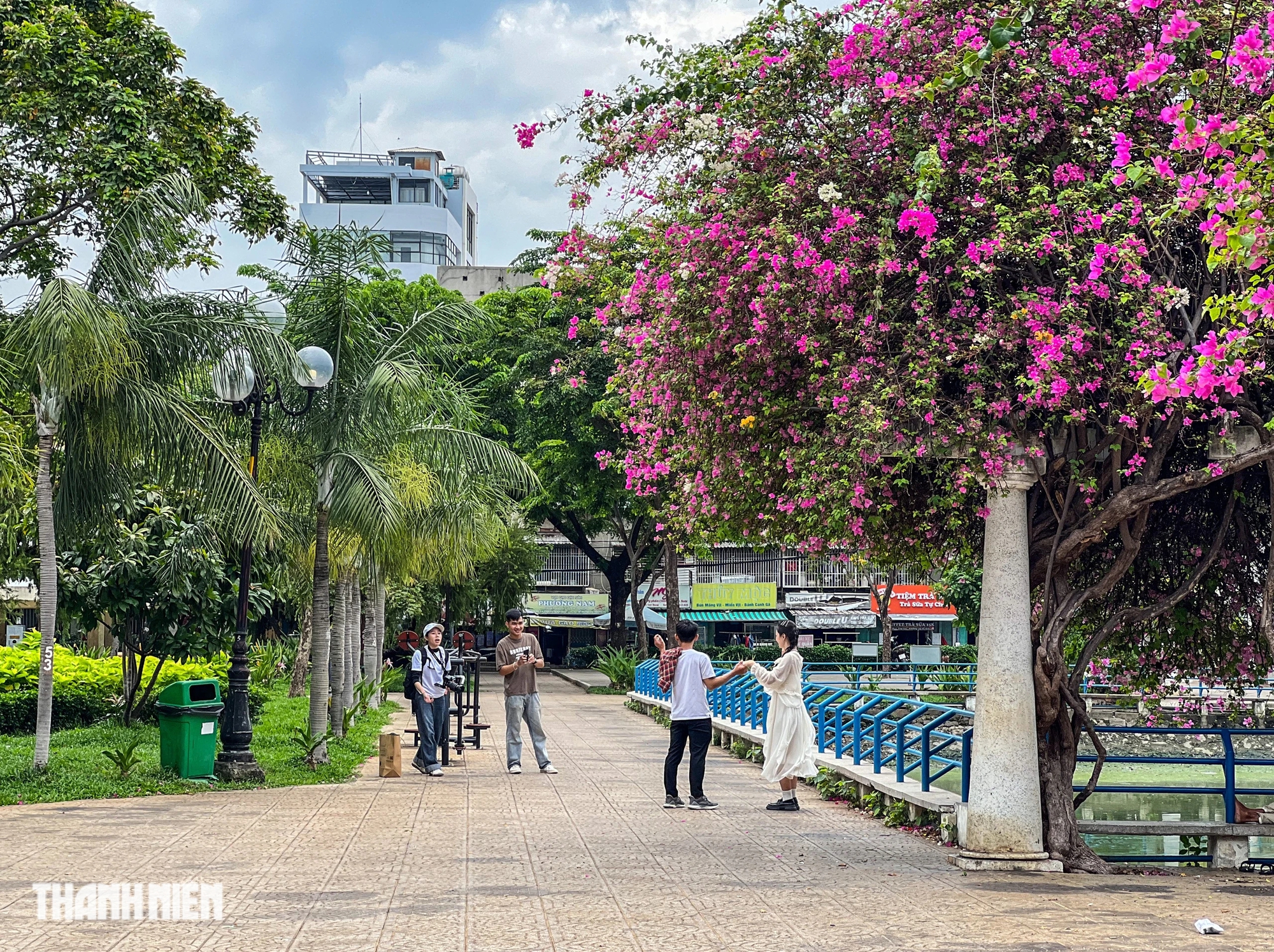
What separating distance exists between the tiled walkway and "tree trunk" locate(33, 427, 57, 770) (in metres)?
1.45

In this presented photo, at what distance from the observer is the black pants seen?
12648mm

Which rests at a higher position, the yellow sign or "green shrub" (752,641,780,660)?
the yellow sign

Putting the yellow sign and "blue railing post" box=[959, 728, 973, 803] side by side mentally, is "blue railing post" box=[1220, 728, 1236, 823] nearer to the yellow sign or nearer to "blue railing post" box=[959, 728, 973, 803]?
"blue railing post" box=[959, 728, 973, 803]

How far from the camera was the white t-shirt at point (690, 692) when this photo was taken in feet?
41.5

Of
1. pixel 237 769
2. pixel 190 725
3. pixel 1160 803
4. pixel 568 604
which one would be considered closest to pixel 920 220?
pixel 190 725

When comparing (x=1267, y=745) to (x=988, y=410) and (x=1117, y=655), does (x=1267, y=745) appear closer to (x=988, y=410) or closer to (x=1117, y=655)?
(x=1117, y=655)

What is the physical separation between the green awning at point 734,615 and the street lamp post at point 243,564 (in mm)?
41316

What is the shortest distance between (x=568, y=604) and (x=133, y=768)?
46.7 m

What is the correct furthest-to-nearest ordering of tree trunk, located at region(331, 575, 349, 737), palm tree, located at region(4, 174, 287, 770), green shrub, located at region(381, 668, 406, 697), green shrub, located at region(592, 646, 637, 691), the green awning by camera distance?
the green awning
green shrub, located at region(592, 646, 637, 691)
green shrub, located at region(381, 668, 406, 697)
tree trunk, located at region(331, 575, 349, 737)
palm tree, located at region(4, 174, 287, 770)

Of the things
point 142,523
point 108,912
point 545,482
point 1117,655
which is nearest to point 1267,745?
point 545,482

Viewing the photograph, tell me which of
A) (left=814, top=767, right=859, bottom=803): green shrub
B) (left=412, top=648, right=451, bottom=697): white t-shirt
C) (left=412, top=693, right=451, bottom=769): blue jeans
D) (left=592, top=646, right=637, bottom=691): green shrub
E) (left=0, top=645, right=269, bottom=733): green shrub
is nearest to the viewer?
(left=814, top=767, right=859, bottom=803): green shrub

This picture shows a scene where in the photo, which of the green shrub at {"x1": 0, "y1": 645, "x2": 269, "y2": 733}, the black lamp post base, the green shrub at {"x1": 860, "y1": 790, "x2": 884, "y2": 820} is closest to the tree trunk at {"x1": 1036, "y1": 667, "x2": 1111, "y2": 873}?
the green shrub at {"x1": 860, "y1": 790, "x2": 884, "y2": 820}

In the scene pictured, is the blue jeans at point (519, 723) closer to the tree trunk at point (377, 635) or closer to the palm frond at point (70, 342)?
the palm frond at point (70, 342)

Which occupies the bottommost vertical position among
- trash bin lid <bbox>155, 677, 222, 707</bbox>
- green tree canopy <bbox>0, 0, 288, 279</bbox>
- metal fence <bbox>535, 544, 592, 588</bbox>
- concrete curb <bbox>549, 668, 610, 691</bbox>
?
concrete curb <bbox>549, 668, 610, 691</bbox>
